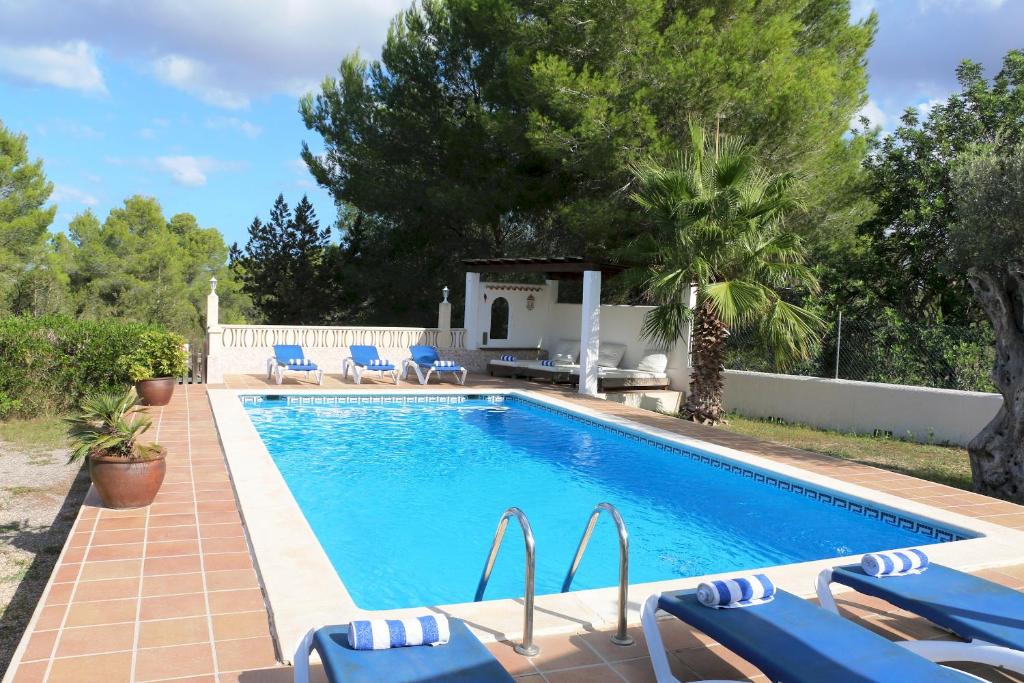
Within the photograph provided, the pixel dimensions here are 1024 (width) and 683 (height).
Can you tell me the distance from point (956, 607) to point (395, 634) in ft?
8.65

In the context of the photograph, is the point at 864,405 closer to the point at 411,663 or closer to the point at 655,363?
the point at 655,363

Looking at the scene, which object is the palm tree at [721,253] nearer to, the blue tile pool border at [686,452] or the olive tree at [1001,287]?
the blue tile pool border at [686,452]

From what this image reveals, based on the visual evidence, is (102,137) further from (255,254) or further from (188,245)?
(188,245)

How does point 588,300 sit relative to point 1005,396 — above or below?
above

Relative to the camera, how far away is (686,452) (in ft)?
30.3

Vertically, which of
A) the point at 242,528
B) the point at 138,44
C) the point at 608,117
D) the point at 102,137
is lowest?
the point at 242,528

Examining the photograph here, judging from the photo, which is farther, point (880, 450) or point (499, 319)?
point (499, 319)

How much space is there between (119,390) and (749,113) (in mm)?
12191

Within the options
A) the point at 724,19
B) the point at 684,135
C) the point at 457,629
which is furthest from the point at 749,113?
the point at 457,629

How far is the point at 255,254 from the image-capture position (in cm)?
2709

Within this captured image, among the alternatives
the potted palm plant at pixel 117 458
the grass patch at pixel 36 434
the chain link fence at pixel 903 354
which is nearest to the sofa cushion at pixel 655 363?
the chain link fence at pixel 903 354

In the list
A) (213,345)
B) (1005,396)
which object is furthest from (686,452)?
(213,345)

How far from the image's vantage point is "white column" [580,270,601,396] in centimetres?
1438

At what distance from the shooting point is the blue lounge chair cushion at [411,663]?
8.89 ft
